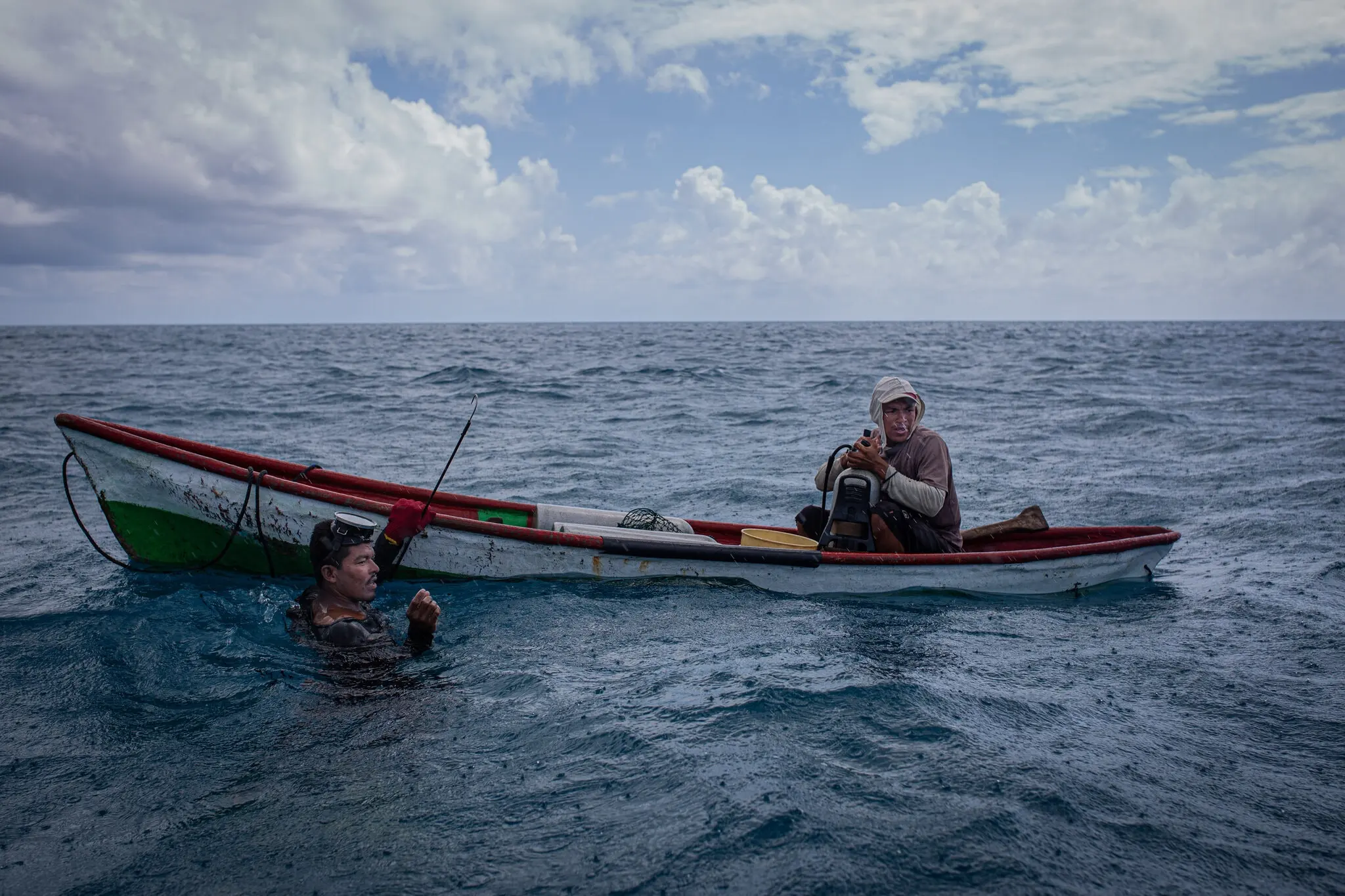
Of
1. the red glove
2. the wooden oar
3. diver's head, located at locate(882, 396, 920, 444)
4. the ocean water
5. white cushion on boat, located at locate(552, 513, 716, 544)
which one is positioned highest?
diver's head, located at locate(882, 396, 920, 444)

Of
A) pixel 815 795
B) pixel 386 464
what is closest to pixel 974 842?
pixel 815 795

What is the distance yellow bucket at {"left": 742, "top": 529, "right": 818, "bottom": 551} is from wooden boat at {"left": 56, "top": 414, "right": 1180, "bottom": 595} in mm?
317

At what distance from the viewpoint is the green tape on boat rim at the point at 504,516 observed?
839 cm

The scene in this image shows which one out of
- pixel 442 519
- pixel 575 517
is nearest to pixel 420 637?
pixel 442 519

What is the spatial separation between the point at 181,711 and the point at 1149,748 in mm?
5297

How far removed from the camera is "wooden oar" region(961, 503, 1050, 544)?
8156 mm

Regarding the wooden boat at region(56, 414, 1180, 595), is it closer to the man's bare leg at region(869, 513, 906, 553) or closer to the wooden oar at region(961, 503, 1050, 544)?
the man's bare leg at region(869, 513, 906, 553)

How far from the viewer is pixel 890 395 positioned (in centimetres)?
694

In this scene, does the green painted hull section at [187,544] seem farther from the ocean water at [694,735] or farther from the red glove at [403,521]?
the red glove at [403,521]

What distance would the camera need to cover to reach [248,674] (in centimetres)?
546

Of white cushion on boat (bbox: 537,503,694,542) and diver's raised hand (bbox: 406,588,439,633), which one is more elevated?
diver's raised hand (bbox: 406,588,439,633)

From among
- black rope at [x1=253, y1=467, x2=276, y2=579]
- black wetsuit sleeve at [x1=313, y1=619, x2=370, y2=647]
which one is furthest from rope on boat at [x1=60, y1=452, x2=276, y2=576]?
black wetsuit sleeve at [x1=313, y1=619, x2=370, y2=647]

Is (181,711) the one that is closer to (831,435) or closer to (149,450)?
(149,450)

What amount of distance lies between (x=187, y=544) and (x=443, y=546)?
216 cm
